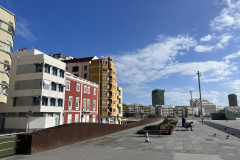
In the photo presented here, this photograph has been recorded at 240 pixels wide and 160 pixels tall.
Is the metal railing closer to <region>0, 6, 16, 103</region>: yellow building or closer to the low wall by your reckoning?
the low wall

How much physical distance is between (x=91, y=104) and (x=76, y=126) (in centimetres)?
2912

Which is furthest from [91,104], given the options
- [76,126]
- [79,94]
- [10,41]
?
[76,126]

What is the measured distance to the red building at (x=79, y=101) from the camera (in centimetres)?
3620

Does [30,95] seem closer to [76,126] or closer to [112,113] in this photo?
[76,126]

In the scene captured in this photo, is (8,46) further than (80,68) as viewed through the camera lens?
No

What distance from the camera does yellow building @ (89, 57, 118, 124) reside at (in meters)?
61.7

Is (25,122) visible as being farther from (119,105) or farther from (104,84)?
(119,105)

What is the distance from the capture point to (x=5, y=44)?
72.4 feet

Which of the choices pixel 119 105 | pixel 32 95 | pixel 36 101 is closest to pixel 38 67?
pixel 32 95

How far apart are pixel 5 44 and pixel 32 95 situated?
9512mm

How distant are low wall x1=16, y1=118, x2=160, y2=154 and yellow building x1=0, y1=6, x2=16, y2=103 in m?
12.3

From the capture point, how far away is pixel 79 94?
1561 inches

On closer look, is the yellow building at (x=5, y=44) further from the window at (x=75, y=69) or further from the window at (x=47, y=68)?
the window at (x=75, y=69)

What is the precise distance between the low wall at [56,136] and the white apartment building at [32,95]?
1346 cm
